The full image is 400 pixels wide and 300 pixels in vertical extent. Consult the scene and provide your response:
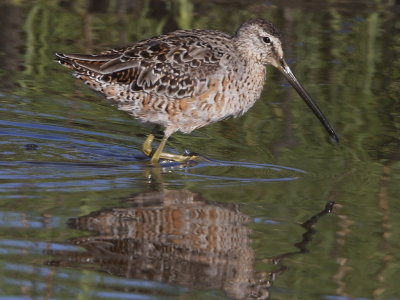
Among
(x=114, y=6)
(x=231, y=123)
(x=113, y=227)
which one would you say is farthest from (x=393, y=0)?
(x=113, y=227)

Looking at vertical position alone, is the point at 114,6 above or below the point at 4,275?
above

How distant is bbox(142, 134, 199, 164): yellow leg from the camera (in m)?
7.07

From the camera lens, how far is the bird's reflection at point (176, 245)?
479cm

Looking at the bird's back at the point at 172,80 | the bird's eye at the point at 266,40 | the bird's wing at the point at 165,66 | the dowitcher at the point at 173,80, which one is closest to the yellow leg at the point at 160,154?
the dowitcher at the point at 173,80

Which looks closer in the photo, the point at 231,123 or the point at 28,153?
the point at 28,153

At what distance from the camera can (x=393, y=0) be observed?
1158cm

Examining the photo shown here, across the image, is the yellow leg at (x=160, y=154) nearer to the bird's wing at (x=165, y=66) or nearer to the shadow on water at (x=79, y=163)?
the shadow on water at (x=79, y=163)

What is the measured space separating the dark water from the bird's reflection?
0.03 feet

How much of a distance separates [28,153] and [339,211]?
7.26 feet

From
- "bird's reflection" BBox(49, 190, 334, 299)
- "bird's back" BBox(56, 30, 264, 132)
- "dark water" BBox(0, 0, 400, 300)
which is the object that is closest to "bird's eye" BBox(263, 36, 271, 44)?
"bird's back" BBox(56, 30, 264, 132)

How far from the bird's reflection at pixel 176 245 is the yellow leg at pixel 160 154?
1027 millimetres

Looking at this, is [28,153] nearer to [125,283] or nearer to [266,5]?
[125,283]

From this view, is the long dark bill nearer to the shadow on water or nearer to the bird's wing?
the bird's wing

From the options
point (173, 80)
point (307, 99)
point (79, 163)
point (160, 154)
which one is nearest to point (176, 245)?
point (79, 163)
